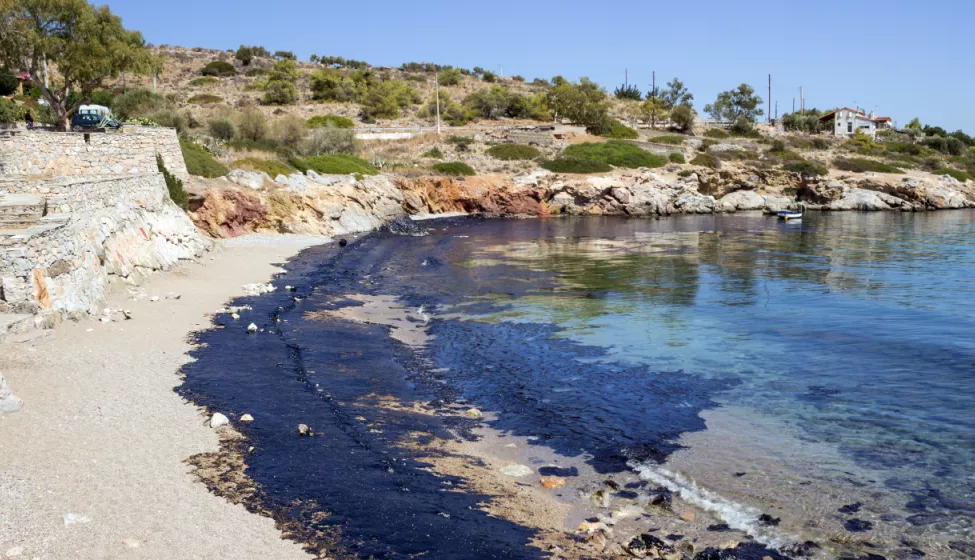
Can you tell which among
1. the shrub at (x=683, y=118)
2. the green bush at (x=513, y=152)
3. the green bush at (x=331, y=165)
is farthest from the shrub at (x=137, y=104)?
the shrub at (x=683, y=118)

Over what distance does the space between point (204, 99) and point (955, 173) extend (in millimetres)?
85062

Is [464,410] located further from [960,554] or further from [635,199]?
[635,199]

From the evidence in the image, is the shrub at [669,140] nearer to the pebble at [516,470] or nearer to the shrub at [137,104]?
the shrub at [137,104]

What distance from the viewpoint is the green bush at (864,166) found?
251 feet

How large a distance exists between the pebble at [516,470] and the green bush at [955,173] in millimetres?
81490

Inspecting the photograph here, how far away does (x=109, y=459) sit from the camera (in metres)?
9.65

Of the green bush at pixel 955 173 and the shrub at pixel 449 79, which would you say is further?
the shrub at pixel 449 79

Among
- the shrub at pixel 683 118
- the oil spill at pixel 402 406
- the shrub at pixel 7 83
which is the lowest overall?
the oil spill at pixel 402 406

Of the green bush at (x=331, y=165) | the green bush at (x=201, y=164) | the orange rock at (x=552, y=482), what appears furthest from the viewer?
the green bush at (x=331, y=165)

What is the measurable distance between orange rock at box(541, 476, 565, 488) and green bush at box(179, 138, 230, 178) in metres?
33.9

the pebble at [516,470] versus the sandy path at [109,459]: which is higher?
the sandy path at [109,459]

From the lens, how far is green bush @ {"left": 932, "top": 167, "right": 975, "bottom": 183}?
77.3m

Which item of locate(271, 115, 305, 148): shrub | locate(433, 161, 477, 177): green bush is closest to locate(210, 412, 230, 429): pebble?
locate(433, 161, 477, 177): green bush

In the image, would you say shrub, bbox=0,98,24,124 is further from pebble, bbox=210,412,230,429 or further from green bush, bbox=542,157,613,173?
green bush, bbox=542,157,613,173
